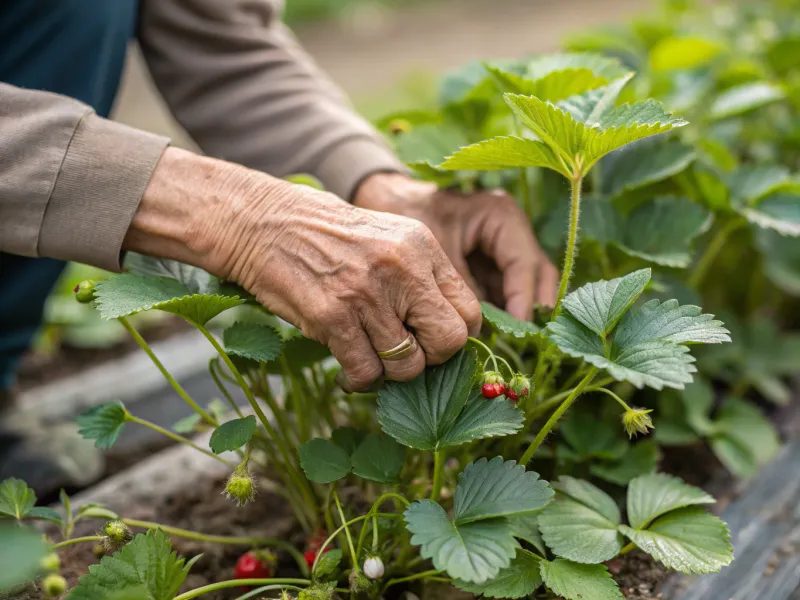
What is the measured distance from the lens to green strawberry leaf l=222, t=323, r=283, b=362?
88cm

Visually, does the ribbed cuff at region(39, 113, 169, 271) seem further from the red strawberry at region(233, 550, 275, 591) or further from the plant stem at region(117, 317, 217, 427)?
the red strawberry at region(233, 550, 275, 591)

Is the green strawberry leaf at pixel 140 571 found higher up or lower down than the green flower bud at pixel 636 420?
lower down

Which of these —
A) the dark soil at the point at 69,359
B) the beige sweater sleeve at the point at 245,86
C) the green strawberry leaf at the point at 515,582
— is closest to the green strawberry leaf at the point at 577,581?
the green strawberry leaf at the point at 515,582

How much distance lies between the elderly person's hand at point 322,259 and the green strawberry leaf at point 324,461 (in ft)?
0.28

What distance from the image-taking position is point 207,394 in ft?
5.83

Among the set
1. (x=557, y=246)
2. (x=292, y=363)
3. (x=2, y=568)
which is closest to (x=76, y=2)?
(x=292, y=363)

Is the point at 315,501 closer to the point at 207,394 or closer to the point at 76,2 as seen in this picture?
the point at 207,394

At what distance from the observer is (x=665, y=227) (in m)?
1.18

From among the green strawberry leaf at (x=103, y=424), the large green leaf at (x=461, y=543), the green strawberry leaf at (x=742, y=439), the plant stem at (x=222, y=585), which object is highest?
the large green leaf at (x=461, y=543)

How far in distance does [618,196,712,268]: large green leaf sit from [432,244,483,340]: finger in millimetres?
299

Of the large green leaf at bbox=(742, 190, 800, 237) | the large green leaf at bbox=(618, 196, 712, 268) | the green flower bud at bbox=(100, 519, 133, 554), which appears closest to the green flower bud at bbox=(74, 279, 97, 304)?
the green flower bud at bbox=(100, 519, 133, 554)

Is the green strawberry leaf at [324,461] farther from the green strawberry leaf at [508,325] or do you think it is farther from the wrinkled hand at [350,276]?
the green strawberry leaf at [508,325]

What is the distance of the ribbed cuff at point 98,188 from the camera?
37.7 inches

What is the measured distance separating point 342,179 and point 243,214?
1.26 feet
